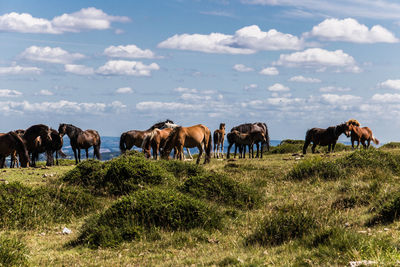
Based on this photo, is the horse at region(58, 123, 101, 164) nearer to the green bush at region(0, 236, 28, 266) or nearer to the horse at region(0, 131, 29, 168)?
the horse at region(0, 131, 29, 168)

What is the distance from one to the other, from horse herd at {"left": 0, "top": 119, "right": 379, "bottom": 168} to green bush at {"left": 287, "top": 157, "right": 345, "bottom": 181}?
24.3ft

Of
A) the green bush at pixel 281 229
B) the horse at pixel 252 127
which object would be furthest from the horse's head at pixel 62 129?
the green bush at pixel 281 229

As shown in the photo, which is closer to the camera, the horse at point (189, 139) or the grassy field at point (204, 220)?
the grassy field at point (204, 220)

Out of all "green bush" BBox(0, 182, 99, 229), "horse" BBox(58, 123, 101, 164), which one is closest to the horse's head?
"horse" BBox(58, 123, 101, 164)

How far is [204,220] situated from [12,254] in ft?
13.2

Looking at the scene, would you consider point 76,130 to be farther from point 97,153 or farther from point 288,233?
point 288,233

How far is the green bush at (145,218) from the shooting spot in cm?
949

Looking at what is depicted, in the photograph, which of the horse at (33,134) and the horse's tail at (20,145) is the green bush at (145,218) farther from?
the horse at (33,134)

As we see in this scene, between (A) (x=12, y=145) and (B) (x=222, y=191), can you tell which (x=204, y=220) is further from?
(A) (x=12, y=145)

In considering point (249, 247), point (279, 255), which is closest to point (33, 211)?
point (249, 247)

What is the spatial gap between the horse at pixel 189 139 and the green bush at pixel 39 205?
986 centimetres

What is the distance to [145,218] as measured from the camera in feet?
33.1

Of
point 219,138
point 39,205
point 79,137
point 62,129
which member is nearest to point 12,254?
point 39,205

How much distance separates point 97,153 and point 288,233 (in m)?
25.9
